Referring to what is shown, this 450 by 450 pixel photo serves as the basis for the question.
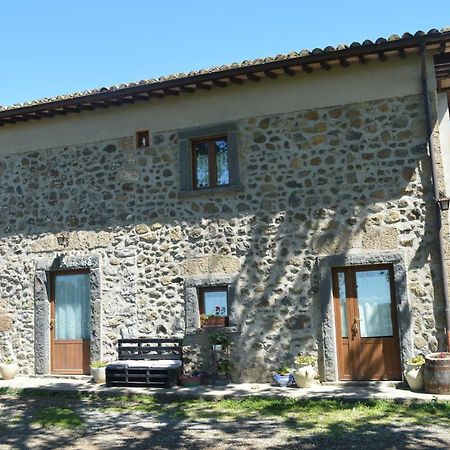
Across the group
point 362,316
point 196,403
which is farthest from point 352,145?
point 196,403

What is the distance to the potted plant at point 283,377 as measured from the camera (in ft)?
26.4

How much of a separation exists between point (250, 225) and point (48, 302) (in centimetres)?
414

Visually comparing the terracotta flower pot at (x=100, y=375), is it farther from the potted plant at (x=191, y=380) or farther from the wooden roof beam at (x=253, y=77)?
the wooden roof beam at (x=253, y=77)

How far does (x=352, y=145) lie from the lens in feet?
27.4

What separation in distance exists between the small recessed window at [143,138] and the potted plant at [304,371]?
4.57 metres

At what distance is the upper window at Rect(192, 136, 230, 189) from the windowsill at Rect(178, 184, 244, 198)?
0.16 metres

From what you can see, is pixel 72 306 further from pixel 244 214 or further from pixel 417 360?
pixel 417 360

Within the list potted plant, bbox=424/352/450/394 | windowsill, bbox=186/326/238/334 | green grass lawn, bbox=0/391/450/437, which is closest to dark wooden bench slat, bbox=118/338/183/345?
windowsill, bbox=186/326/238/334

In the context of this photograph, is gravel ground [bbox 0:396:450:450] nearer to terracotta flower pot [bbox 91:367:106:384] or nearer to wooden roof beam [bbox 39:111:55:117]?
terracotta flower pot [bbox 91:367:106:384]

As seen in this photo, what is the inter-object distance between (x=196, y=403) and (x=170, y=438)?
69.8 inches

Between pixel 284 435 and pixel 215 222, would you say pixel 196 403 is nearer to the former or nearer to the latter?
pixel 284 435

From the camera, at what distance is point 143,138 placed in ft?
31.4

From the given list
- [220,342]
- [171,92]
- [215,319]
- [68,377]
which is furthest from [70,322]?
[171,92]

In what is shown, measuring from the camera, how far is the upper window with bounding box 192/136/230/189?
29.8ft
